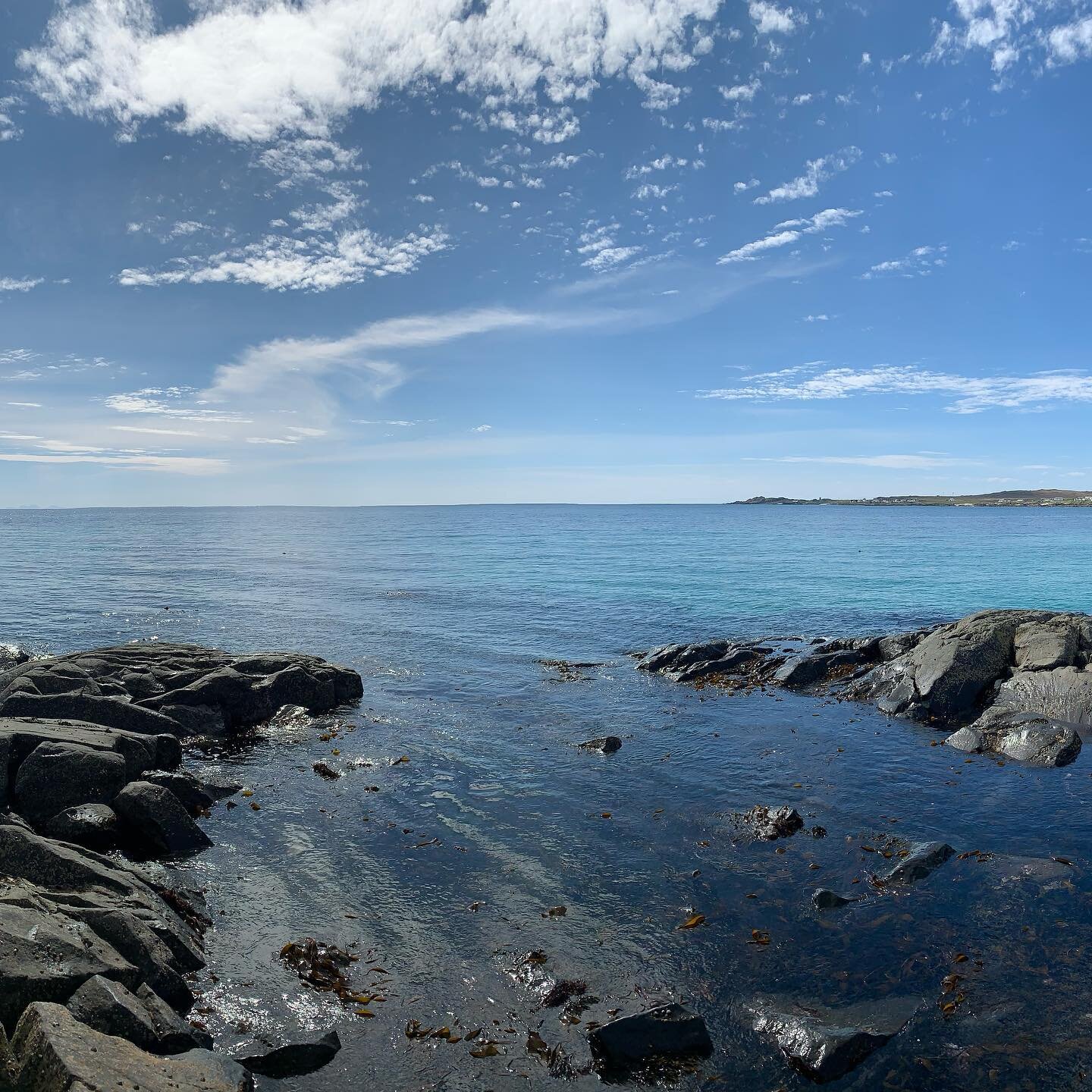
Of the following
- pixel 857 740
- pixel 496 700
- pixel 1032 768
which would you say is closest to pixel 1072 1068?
pixel 1032 768

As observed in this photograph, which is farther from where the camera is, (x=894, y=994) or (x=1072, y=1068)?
(x=894, y=994)

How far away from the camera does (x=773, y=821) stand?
16031mm

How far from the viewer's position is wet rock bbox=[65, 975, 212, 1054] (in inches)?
328

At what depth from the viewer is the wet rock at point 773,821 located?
15.7 m

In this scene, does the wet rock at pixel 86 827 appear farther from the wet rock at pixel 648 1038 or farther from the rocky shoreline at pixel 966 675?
the rocky shoreline at pixel 966 675

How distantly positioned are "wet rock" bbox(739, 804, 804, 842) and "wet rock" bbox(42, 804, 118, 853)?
13.4m

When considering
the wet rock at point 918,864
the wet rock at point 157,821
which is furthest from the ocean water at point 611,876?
the wet rock at point 157,821

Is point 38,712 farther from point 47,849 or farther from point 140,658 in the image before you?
point 47,849

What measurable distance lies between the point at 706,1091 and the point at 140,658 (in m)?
25.7

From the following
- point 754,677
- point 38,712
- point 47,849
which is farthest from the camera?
point 754,677

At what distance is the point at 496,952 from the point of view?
38.1 ft

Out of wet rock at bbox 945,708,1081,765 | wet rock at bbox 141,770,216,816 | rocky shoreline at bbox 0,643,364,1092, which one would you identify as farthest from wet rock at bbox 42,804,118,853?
wet rock at bbox 945,708,1081,765

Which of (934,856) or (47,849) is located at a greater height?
(47,849)

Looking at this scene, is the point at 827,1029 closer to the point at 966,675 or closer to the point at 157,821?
the point at 157,821
